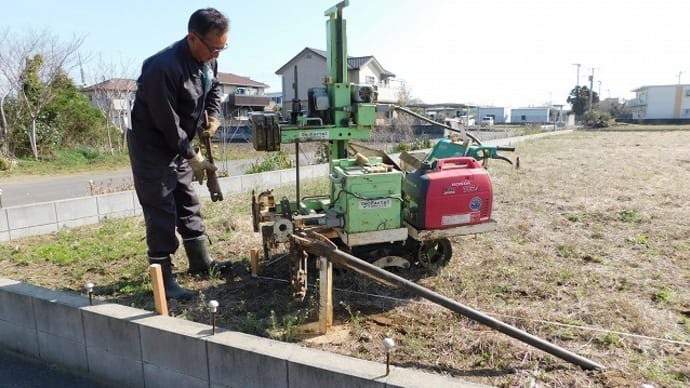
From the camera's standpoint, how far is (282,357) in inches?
75.4

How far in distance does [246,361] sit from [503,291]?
190 centimetres

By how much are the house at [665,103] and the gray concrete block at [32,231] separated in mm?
56929

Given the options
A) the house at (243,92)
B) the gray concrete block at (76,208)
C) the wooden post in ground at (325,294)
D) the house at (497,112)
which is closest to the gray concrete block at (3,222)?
the gray concrete block at (76,208)

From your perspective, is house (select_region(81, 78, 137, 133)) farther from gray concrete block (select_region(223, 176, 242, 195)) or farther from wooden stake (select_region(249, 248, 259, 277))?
wooden stake (select_region(249, 248, 259, 277))

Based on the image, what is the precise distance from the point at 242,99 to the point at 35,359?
29.9 meters

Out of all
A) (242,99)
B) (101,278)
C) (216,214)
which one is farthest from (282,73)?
(101,278)

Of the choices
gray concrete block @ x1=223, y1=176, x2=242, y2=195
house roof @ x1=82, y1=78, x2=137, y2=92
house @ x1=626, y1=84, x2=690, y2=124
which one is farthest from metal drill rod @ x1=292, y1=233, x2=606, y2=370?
house @ x1=626, y1=84, x2=690, y2=124

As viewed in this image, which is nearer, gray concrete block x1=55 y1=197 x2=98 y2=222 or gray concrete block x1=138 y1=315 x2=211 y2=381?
gray concrete block x1=138 y1=315 x2=211 y2=381

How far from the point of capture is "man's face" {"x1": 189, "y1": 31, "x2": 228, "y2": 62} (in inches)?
103

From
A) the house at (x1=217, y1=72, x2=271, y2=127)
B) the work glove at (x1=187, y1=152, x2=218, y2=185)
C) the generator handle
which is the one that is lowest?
the generator handle

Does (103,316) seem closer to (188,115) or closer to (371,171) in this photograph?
(188,115)

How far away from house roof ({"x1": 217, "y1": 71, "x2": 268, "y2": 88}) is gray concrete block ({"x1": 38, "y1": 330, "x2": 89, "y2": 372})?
33.5 meters

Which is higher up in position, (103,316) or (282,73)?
(282,73)

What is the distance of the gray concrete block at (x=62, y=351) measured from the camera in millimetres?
2434
